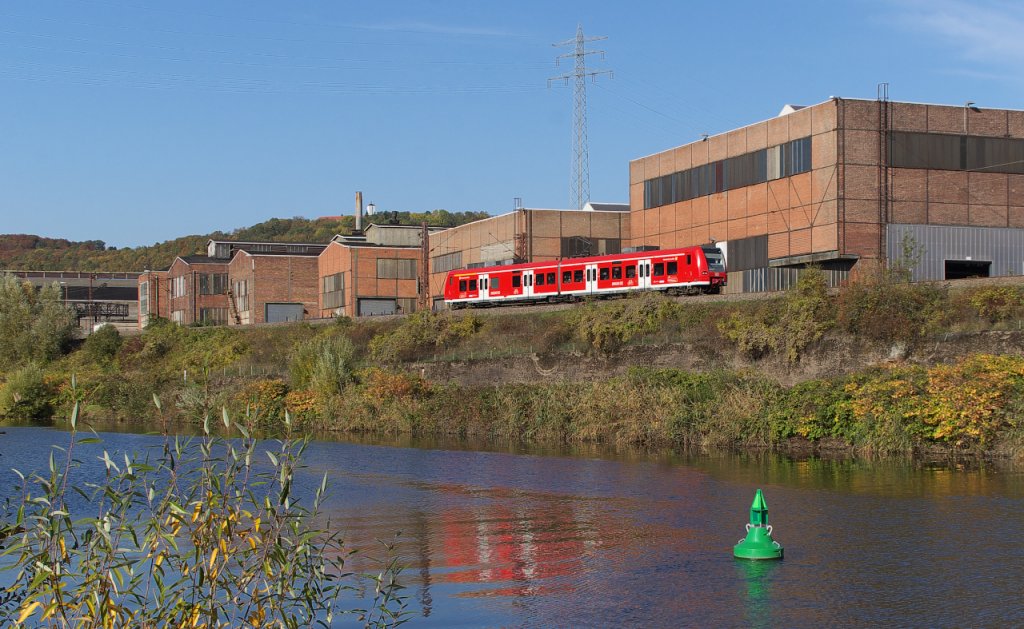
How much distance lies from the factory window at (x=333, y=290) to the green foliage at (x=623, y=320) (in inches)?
1529

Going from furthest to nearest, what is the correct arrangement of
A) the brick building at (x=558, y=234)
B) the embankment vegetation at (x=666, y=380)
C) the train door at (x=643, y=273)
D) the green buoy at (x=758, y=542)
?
the brick building at (x=558, y=234), the train door at (x=643, y=273), the embankment vegetation at (x=666, y=380), the green buoy at (x=758, y=542)

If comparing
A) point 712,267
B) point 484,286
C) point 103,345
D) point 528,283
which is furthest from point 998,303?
point 103,345

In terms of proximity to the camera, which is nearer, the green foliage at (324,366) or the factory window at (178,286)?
the green foliage at (324,366)

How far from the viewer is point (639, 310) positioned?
48406mm

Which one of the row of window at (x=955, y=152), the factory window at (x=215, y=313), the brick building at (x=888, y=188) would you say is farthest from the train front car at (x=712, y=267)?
the factory window at (x=215, y=313)

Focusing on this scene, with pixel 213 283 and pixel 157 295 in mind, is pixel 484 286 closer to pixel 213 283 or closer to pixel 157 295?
pixel 213 283

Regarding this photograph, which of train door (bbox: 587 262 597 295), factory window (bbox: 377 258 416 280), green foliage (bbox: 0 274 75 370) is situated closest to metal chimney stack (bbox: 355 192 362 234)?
factory window (bbox: 377 258 416 280)

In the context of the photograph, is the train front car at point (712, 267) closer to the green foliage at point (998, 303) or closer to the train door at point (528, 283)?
the train door at point (528, 283)

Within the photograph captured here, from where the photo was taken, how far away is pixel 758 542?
17938 mm

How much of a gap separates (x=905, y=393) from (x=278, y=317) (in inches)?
2597

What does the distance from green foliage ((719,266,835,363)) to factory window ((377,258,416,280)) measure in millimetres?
43447

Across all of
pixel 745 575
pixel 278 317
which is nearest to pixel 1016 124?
pixel 745 575

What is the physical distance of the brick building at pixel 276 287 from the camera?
3563 inches

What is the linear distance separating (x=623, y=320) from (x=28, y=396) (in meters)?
30.8
